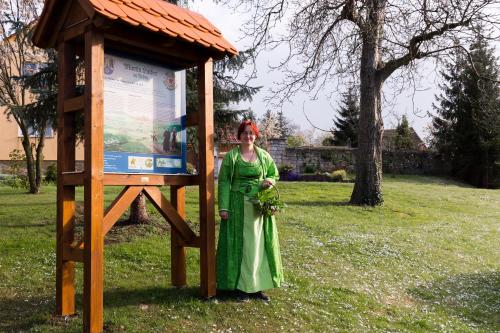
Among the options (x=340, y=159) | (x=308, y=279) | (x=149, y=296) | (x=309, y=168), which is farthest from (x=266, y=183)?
(x=340, y=159)

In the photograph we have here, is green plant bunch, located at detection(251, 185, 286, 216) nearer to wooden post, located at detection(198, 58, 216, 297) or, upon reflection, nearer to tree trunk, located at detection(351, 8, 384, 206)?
wooden post, located at detection(198, 58, 216, 297)

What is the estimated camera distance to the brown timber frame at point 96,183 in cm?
424

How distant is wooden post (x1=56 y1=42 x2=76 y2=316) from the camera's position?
472 cm

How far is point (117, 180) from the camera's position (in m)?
4.54

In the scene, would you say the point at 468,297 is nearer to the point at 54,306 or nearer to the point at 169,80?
the point at 169,80

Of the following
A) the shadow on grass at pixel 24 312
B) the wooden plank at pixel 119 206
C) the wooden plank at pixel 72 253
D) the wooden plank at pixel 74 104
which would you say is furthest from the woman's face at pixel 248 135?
the shadow on grass at pixel 24 312

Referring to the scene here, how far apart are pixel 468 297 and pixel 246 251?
13.5ft

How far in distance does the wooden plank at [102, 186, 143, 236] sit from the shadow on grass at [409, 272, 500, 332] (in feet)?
15.2

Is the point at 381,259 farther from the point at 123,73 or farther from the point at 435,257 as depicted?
the point at 123,73

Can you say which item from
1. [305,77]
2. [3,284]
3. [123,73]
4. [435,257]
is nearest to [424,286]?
[435,257]

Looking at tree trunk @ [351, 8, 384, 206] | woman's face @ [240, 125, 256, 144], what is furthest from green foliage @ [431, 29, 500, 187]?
woman's face @ [240, 125, 256, 144]

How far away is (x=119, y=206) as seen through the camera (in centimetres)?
464

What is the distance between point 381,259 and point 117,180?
556 cm

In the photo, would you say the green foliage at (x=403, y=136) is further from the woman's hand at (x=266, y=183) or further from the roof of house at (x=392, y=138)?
the woman's hand at (x=266, y=183)
